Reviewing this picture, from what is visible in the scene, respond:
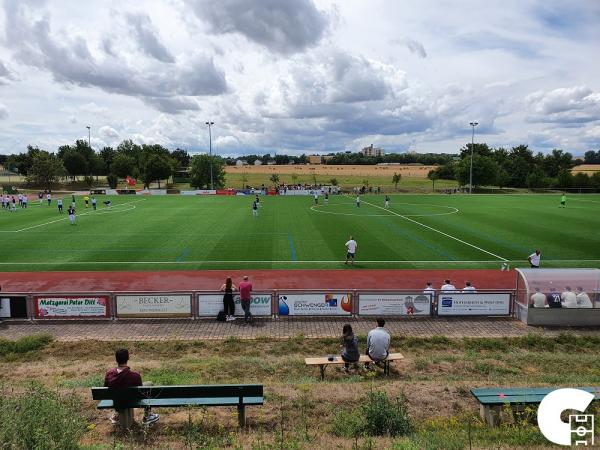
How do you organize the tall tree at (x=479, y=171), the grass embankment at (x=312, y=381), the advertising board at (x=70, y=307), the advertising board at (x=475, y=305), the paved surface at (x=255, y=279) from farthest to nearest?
the tall tree at (x=479, y=171) < the paved surface at (x=255, y=279) < the advertising board at (x=475, y=305) < the advertising board at (x=70, y=307) < the grass embankment at (x=312, y=381)

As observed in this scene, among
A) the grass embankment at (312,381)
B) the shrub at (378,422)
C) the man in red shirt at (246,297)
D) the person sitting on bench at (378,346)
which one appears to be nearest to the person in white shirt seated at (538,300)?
the grass embankment at (312,381)

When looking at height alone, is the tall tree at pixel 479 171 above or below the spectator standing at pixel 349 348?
above

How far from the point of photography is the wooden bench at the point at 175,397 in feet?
26.3

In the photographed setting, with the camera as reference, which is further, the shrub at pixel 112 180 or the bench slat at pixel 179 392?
the shrub at pixel 112 180

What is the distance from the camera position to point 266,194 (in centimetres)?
7688

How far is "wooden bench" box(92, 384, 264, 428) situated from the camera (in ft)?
26.3

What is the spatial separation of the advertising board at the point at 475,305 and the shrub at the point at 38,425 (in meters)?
13.4

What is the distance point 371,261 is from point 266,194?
51.3 meters

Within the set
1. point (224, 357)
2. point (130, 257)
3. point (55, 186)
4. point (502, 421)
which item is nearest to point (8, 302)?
point (224, 357)

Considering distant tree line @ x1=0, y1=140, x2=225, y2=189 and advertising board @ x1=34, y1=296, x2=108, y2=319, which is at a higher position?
distant tree line @ x1=0, y1=140, x2=225, y2=189

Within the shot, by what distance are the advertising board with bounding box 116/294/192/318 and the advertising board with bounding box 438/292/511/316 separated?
9.35 metres

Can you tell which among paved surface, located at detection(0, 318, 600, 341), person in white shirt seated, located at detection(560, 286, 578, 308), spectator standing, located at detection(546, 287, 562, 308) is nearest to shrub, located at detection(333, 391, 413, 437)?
paved surface, located at detection(0, 318, 600, 341)

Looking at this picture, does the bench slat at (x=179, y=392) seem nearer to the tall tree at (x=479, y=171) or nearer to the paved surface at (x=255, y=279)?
the paved surface at (x=255, y=279)

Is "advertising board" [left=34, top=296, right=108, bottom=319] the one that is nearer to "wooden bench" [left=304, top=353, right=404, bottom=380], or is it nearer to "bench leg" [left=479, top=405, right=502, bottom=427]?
"wooden bench" [left=304, top=353, right=404, bottom=380]
